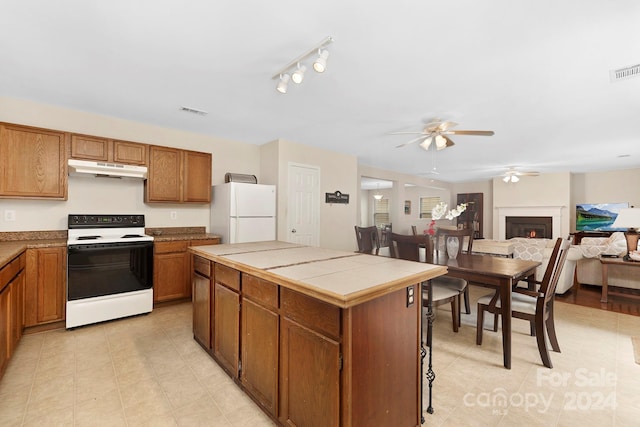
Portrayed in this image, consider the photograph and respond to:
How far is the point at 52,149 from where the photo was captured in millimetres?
3121

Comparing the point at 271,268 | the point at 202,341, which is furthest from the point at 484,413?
the point at 202,341

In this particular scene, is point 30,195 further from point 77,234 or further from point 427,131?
point 427,131

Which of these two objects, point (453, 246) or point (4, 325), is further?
point (453, 246)

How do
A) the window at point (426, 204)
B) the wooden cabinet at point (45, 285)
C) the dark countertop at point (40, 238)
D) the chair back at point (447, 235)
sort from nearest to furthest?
the dark countertop at point (40, 238)
the wooden cabinet at point (45, 285)
the chair back at point (447, 235)
the window at point (426, 204)

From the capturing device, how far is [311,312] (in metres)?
1.38

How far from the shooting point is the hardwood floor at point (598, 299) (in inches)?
147

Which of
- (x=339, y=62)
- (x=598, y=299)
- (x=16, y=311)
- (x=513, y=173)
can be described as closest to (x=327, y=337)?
(x=339, y=62)

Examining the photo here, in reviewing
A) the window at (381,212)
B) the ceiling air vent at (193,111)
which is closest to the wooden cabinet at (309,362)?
the ceiling air vent at (193,111)

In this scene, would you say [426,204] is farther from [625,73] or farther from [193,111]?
[193,111]

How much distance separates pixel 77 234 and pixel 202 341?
6.55 feet

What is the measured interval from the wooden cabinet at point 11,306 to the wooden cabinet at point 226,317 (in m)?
1.44

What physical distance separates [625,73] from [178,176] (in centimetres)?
484

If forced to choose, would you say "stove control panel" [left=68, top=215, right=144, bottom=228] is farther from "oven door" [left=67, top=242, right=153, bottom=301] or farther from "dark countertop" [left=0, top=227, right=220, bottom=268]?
"oven door" [left=67, top=242, right=153, bottom=301]

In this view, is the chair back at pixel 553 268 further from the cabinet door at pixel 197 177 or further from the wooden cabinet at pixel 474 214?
the wooden cabinet at pixel 474 214
